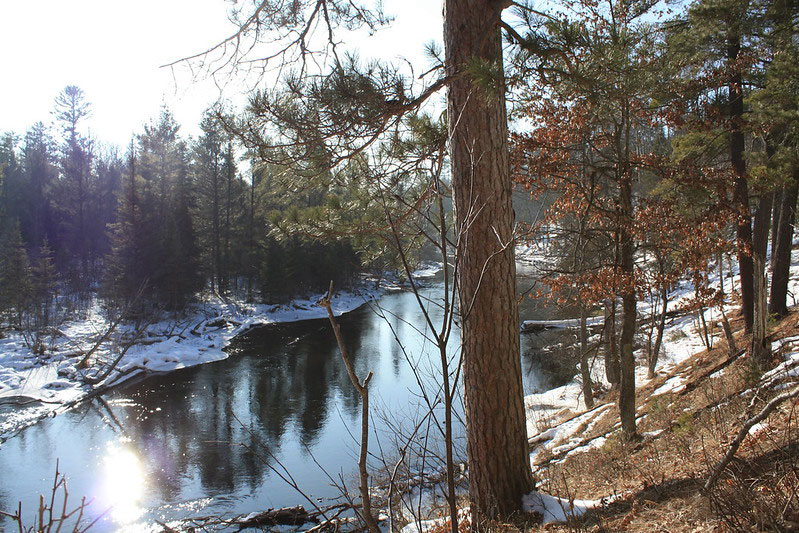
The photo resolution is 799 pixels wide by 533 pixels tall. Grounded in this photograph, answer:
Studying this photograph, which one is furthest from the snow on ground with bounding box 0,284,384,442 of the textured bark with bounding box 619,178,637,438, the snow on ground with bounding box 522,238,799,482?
the textured bark with bounding box 619,178,637,438

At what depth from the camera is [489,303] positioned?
135 inches

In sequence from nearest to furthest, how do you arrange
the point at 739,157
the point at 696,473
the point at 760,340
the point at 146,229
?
the point at 696,473 < the point at 760,340 < the point at 739,157 < the point at 146,229

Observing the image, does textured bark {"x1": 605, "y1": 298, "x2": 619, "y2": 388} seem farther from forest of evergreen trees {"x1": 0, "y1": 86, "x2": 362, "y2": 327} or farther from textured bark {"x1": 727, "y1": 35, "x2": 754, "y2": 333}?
Answer: forest of evergreen trees {"x1": 0, "y1": 86, "x2": 362, "y2": 327}

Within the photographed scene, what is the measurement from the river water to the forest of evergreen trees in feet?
28.4

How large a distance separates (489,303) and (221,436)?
968 cm

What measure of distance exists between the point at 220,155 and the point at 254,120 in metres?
27.9

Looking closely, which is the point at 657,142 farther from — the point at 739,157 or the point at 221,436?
the point at 221,436

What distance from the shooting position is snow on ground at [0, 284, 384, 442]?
13812mm

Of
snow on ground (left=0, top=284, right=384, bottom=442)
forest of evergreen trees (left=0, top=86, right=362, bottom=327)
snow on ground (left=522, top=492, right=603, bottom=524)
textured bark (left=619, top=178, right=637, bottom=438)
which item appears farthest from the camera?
forest of evergreen trees (left=0, top=86, right=362, bottom=327)

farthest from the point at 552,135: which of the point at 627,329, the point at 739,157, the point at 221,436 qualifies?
the point at 221,436

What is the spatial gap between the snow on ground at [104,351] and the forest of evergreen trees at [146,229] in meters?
1.40

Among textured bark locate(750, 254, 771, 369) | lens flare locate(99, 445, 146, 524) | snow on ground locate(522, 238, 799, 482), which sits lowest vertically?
lens flare locate(99, 445, 146, 524)

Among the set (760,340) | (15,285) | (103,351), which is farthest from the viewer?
(15,285)

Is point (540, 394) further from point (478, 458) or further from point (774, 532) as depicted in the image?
point (774, 532)
